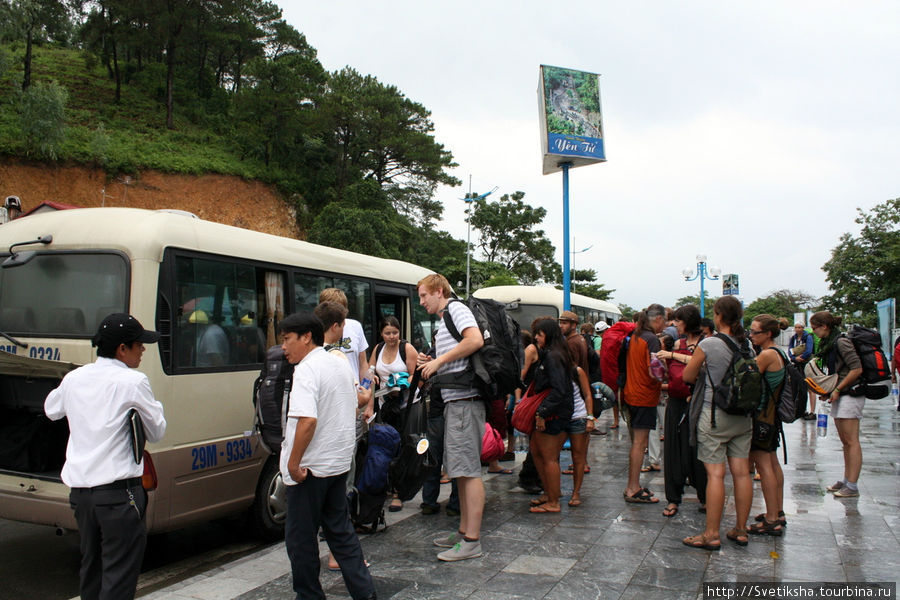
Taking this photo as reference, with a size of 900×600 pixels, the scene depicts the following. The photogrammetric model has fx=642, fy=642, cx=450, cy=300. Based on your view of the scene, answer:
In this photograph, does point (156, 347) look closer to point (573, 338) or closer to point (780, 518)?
point (573, 338)

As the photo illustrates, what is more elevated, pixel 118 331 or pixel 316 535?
pixel 118 331

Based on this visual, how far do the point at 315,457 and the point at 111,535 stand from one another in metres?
0.99

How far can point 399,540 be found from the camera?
4902mm

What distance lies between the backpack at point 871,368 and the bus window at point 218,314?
5.56 meters

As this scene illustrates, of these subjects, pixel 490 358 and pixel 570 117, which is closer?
pixel 490 358

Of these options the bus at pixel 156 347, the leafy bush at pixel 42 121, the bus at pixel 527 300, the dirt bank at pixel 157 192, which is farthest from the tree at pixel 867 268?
the leafy bush at pixel 42 121

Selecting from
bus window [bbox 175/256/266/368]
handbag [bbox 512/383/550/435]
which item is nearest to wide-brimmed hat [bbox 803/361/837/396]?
handbag [bbox 512/383/550/435]

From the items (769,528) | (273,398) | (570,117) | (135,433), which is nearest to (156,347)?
(273,398)

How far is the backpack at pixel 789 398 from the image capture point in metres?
4.92

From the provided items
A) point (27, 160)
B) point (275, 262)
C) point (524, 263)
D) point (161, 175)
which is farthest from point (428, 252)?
point (275, 262)

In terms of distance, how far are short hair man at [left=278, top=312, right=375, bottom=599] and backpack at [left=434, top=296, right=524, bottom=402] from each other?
110 centimetres

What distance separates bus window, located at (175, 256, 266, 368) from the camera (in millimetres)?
4816

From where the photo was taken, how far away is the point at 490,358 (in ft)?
14.9

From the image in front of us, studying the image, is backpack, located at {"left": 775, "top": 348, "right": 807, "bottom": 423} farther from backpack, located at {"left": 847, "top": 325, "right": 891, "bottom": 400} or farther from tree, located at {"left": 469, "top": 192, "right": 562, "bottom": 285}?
tree, located at {"left": 469, "top": 192, "right": 562, "bottom": 285}
